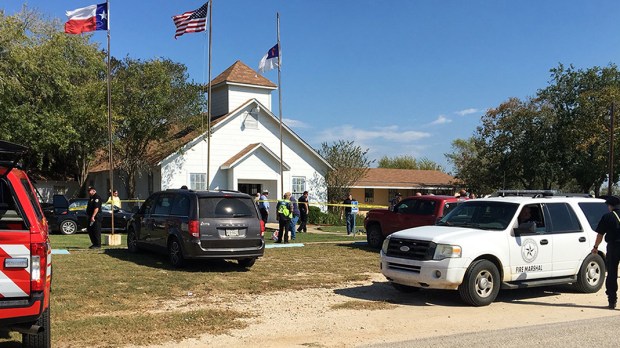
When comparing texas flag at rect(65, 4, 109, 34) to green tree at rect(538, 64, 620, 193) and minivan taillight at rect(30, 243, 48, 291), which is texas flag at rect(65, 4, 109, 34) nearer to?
minivan taillight at rect(30, 243, 48, 291)

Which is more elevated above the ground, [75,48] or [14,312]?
[75,48]

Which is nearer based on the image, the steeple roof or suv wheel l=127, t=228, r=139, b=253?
suv wheel l=127, t=228, r=139, b=253

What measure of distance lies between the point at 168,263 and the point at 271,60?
15.6 meters

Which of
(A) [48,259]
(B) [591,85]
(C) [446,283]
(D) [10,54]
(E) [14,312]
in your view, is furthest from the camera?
(B) [591,85]

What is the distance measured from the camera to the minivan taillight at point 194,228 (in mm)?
11445

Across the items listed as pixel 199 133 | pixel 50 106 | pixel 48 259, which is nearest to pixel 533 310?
pixel 48 259

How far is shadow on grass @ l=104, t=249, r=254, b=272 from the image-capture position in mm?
12125

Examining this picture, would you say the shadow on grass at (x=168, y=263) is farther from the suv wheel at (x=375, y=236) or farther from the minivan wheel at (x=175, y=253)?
the suv wheel at (x=375, y=236)

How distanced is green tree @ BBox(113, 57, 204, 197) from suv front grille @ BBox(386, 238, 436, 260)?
20.7 metres

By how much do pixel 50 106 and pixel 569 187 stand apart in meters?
39.5

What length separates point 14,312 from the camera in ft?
16.0

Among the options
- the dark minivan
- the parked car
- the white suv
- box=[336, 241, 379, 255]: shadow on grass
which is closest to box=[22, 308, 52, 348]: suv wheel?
the parked car

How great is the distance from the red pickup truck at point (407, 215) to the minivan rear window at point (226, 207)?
17.2 ft

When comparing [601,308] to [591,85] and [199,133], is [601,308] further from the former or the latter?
[591,85]
